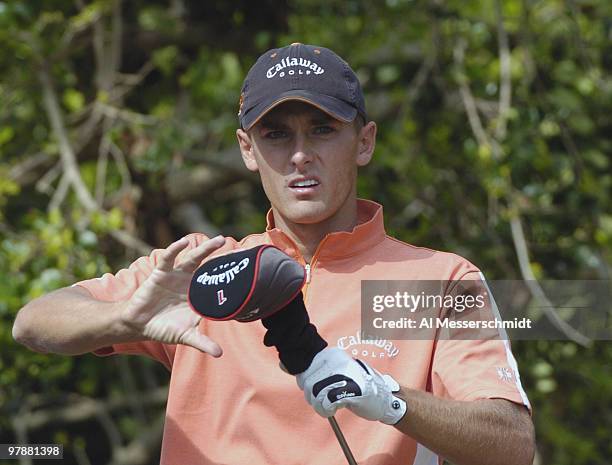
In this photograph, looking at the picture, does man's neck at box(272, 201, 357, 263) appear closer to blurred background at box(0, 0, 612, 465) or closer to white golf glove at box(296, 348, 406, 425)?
white golf glove at box(296, 348, 406, 425)

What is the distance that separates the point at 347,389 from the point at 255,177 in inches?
161

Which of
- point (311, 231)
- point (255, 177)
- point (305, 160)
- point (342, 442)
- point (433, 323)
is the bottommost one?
point (342, 442)

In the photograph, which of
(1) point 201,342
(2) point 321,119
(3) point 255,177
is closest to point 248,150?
(2) point 321,119

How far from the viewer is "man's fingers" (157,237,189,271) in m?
2.74

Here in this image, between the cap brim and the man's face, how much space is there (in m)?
0.03

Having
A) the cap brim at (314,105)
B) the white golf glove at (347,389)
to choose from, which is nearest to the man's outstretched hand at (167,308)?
the white golf glove at (347,389)

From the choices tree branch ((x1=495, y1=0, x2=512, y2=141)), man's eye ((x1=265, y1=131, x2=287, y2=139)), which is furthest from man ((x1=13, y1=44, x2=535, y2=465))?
tree branch ((x1=495, y1=0, x2=512, y2=141))

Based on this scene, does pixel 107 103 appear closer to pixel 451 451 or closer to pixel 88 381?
pixel 88 381

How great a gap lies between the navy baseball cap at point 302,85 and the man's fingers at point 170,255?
509 mm

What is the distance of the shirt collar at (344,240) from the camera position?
312 cm

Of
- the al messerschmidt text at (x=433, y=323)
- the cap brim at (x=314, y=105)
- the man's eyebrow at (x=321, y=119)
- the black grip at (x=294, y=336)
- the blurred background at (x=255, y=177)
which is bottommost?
the black grip at (x=294, y=336)

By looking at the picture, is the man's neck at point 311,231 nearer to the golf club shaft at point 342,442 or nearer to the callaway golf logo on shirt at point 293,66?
the callaway golf logo on shirt at point 293,66

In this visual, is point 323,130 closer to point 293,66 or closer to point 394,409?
point 293,66

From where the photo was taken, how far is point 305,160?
312cm
